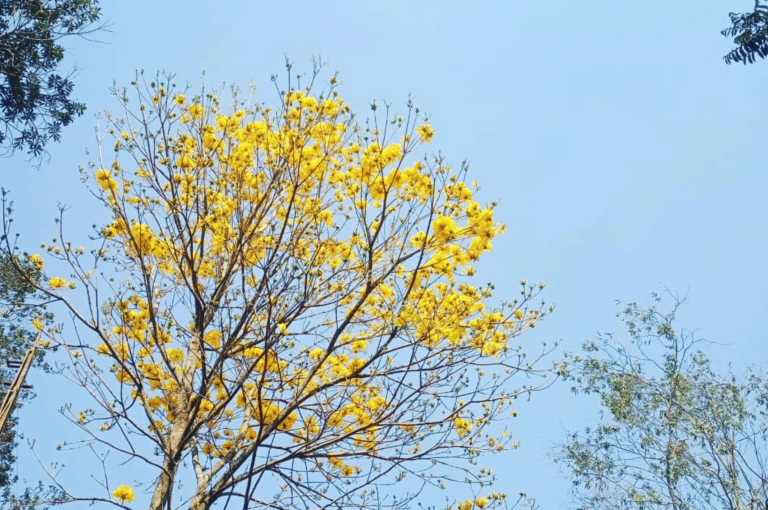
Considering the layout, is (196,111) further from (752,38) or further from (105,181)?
(752,38)

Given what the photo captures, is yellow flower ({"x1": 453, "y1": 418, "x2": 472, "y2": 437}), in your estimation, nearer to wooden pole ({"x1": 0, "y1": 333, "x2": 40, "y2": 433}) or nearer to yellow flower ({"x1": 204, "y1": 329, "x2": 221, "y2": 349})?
yellow flower ({"x1": 204, "y1": 329, "x2": 221, "y2": 349})

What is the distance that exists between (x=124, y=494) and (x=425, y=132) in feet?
9.07

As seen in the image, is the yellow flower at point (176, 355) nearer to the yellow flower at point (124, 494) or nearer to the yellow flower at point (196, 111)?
the yellow flower at point (124, 494)

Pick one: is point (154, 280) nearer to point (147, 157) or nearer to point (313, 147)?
point (147, 157)

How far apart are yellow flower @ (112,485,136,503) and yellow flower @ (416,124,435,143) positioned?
106 inches

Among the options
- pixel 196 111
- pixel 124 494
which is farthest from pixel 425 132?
pixel 124 494

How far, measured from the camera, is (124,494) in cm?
416

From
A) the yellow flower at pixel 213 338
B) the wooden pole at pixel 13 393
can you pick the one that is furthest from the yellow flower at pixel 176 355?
the wooden pole at pixel 13 393

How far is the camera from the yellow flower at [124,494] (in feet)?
13.6

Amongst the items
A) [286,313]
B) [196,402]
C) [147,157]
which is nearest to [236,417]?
[196,402]

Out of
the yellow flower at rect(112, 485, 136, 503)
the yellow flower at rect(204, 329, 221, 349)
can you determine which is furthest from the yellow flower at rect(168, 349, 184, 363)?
the yellow flower at rect(112, 485, 136, 503)

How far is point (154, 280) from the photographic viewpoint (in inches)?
194

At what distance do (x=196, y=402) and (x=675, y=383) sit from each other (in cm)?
769

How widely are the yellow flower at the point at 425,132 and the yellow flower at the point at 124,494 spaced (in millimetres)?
2681
